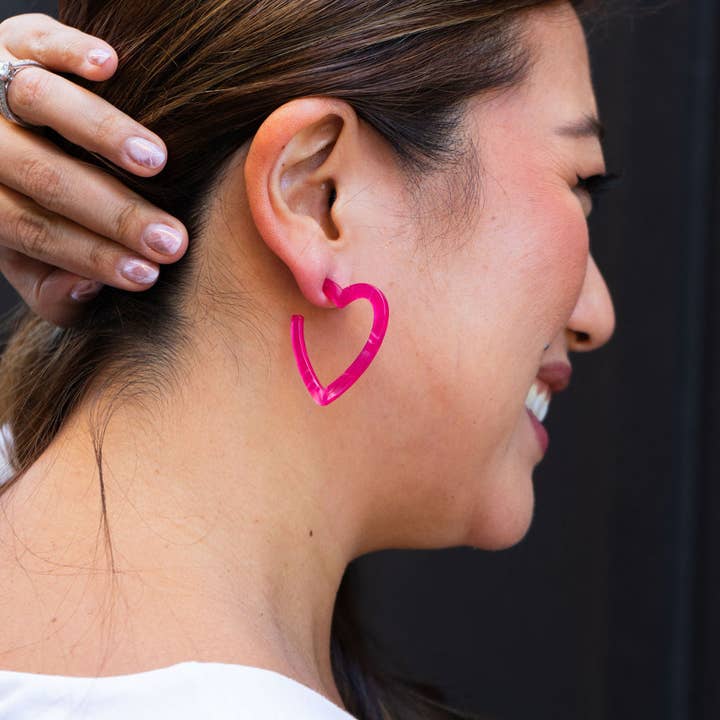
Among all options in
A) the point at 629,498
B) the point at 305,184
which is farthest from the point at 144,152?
the point at 629,498

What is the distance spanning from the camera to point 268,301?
0.95 m

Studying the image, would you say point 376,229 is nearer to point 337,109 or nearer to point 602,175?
point 337,109

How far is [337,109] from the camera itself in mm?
913

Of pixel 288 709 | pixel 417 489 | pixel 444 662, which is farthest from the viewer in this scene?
pixel 444 662

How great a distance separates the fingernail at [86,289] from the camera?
3.43ft

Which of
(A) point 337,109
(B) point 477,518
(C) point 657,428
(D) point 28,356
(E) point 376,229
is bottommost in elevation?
(C) point 657,428

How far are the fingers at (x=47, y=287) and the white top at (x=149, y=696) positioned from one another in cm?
40

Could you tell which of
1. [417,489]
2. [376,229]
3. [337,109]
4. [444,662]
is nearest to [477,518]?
[417,489]

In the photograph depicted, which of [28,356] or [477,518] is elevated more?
[28,356]

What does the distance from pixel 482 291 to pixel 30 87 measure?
0.44 m

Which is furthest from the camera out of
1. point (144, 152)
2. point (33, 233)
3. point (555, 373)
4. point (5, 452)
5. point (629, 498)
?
point (629, 498)

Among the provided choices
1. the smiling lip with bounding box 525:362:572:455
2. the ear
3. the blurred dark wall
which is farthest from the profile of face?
the blurred dark wall

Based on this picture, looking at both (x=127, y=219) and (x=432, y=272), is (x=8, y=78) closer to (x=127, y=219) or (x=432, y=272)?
(x=127, y=219)

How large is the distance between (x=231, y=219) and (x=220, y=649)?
363 millimetres
